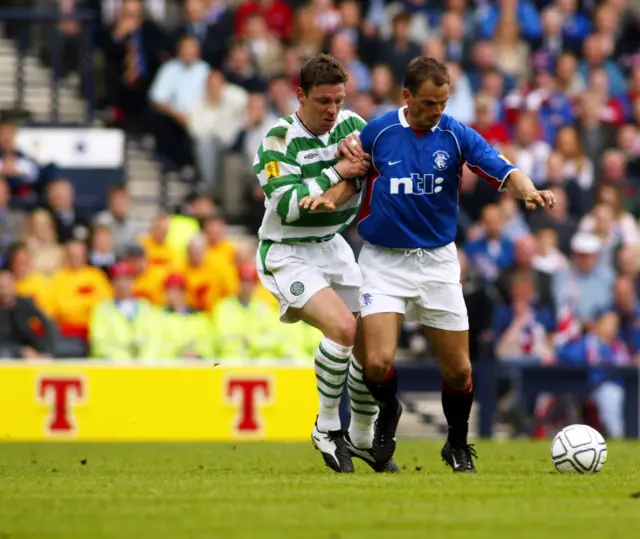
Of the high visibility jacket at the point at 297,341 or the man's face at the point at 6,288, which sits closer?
the man's face at the point at 6,288

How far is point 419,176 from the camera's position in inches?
354

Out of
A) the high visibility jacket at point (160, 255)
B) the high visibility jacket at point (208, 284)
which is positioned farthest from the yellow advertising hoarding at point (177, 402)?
the high visibility jacket at point (160, 255)

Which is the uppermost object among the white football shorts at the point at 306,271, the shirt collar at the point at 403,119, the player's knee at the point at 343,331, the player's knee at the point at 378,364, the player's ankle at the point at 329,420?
the shirt collar at the point at 403,119

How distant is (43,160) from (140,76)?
1650 mm

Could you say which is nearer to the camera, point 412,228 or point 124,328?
point 412,228

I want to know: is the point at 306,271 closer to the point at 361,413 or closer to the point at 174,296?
the point at 361,413

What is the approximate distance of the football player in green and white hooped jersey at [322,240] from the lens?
910cm

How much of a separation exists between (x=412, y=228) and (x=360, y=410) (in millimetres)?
1207

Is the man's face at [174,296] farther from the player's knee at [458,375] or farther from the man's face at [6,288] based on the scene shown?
the player's knee at [458,375]

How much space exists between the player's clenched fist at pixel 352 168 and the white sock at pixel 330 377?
0.99 m

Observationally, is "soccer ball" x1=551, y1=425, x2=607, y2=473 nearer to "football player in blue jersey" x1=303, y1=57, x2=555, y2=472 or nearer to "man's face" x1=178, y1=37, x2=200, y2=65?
"football player in blue jersey" x1=303, y1=57, x2=555, y2=472

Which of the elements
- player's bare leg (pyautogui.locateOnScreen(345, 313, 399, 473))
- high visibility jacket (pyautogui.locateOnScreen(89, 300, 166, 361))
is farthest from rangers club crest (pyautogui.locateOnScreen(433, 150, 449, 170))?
high visibility jacket (pyautogui.locateOnScreen(89, 300, 166, 361))

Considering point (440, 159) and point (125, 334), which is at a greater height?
point (440, 159)

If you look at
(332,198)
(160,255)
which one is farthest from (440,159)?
(160,255)
